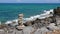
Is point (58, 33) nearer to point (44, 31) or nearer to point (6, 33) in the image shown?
point (44, 31)

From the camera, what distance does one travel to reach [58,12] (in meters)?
24.9

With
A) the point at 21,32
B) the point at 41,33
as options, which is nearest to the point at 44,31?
the point at 41,33

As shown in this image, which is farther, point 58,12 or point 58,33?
point 58,12

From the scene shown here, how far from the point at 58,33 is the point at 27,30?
1.58m

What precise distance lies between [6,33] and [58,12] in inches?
561

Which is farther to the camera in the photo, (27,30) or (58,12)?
(58,12)

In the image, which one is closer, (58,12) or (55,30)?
(55,30)

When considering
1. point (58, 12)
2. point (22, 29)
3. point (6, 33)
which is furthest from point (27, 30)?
point (58, 12)

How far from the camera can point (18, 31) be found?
37.8 feet

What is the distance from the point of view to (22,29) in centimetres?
1177

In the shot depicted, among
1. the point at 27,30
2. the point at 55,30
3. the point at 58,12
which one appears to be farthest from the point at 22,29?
the point at 58,12

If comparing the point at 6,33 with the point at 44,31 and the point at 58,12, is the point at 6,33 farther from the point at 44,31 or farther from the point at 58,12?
the point at 58,12

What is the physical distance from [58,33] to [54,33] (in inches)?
7.8

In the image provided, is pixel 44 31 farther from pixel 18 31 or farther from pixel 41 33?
Result: pixel 18 31
